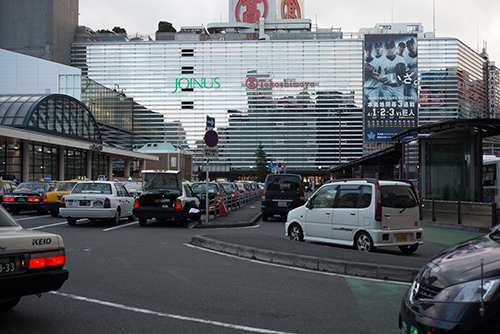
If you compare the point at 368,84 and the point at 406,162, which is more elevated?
the point at 368,84

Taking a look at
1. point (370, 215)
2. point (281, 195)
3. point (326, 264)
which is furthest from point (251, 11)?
point (326, 264)

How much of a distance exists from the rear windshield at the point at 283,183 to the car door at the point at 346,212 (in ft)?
29.4

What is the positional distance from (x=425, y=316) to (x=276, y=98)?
124397mm

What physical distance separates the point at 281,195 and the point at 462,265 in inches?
642

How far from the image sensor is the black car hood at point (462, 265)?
3508mm

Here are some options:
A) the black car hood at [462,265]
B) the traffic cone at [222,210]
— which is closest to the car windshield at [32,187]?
the traffic cone at [222,210]

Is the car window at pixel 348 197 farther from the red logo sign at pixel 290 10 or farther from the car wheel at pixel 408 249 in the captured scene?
the red logo sign at pixel 290 10

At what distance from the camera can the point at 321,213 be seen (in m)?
11.5

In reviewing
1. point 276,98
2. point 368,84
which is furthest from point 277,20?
point 368,84

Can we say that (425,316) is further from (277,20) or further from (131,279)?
(277,20)

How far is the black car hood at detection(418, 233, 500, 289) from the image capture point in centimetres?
351

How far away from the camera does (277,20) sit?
433ft

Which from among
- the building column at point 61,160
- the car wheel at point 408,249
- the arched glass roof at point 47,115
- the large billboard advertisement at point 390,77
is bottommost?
the car wheel at point 408,249

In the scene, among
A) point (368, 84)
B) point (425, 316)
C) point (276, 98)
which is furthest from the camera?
point (276, 98)
